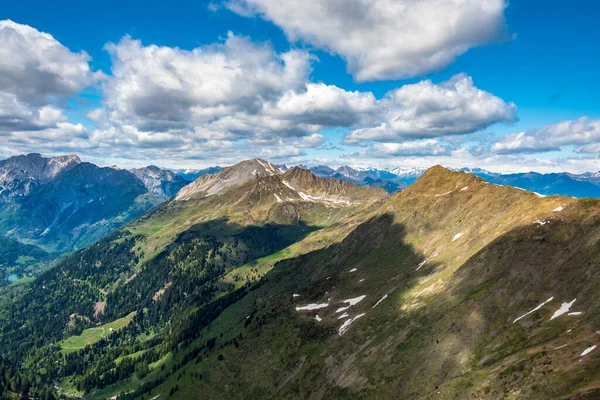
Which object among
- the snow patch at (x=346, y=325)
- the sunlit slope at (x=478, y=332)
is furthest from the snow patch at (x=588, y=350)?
the snow patch at (x=346, y=325)

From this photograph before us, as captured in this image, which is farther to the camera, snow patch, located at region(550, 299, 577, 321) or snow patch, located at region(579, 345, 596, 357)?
snow patch, located at region(550, 299, 577, 321)

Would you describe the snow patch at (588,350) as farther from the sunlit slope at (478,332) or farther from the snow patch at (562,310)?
the snow patch at (562,310)

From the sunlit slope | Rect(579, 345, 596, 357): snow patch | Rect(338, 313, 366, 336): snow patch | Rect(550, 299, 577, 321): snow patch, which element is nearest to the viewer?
Rect(579, 345, 596, 357): snow patch

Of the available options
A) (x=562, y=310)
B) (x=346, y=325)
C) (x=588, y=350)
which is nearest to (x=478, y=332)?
(x=562, y=310)

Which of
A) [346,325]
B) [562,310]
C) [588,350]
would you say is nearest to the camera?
[588,350]

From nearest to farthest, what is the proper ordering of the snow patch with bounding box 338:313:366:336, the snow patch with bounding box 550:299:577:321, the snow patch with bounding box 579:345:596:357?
the snow patch with bounding box 579:345:596:357, the snow patch with bounding box 550:299:577:321, the snow patch with bounding box 338:313:366:336

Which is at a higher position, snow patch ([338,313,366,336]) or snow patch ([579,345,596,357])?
snow patch ([579,345,596,357])

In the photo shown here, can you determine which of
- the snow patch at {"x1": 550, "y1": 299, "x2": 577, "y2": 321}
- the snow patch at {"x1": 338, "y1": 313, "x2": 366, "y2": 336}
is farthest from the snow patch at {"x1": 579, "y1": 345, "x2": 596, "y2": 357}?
the snow patch at {"x1": 338, "y1": 313, "x2": 366, "y2": 336}

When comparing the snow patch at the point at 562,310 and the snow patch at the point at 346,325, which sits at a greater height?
the snow patch at the point at 562,310

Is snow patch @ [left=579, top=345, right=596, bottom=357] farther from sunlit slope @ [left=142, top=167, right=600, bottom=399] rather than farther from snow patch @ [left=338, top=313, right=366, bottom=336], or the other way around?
snow patch @ [left=338, top=313, right=366, bottom=336]

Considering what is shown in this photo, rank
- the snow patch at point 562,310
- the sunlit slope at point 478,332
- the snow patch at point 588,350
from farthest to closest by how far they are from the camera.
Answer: the snow patch at point 562,310, the sunlit slope at point 478,332, the snow patch at point 588,350

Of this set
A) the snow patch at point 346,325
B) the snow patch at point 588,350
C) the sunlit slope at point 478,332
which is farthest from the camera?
the snow patch at point 346,325

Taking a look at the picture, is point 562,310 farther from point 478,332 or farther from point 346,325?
point 346,325
